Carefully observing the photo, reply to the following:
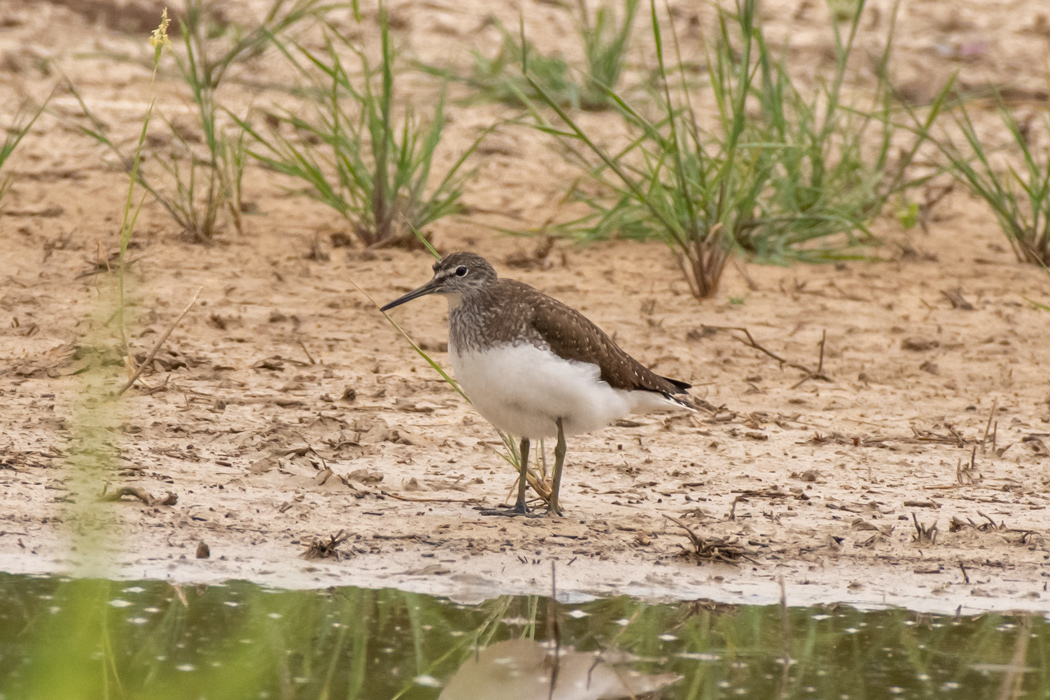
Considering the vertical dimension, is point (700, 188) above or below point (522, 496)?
above

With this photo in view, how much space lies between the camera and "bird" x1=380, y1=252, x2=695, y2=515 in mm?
5078

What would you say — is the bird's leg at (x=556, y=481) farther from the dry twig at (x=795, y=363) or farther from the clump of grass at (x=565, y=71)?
the clump of grass at (x=565, y=71)

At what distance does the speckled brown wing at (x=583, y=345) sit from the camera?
5.20 m

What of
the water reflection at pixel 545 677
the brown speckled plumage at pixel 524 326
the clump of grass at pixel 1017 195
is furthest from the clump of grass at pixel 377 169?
the water reflection at pixel 545 677

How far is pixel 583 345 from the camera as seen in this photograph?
5.25 metres

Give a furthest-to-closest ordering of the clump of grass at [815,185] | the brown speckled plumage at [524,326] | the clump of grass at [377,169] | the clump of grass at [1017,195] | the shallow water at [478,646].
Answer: the clump of grass at [815,185]
the clump of grass at [1017,195]
the clump of grass at [377,169]
the brown speckled plumage at [524,326]
the shallow water at [478,646]

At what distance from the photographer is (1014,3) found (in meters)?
13.1

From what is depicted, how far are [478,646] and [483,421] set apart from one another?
2256mm

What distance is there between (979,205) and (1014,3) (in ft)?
12.2

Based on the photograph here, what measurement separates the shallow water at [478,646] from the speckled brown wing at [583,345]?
3.11 ft

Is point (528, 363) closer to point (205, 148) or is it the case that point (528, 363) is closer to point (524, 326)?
point (524, 326)

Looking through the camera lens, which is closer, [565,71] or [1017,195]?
[1017,195]

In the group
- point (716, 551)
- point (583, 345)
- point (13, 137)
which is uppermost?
point (13, 137)

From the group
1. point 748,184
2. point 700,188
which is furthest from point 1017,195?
point 700,188
